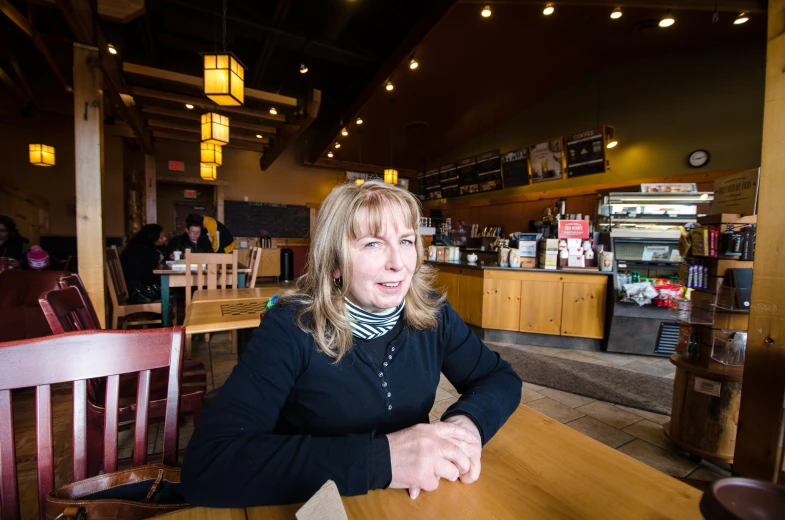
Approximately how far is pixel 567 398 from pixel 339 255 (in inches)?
116

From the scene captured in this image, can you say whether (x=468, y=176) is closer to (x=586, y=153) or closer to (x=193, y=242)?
(x=586, y=153)

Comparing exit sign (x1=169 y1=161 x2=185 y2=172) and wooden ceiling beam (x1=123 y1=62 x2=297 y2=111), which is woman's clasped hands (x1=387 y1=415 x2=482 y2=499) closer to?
wooden ceiling beam (x1=123 y1=62 x2=297 y2=111)

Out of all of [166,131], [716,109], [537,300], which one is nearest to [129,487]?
[537,300]

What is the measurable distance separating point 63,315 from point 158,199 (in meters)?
10.2

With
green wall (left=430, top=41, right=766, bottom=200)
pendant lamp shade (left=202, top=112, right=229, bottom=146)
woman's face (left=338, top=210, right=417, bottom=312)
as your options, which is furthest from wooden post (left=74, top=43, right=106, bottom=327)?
green wall (left=430, top=41, right=766, bottom=200)

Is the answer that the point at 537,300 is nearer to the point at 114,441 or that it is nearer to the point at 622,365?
the point at 622,365

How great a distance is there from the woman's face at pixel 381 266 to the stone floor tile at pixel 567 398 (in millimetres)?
2684

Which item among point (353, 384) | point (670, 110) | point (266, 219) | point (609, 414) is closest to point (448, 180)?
point (670, 110)

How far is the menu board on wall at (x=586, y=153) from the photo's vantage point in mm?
5691

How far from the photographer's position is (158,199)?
9.87 meters

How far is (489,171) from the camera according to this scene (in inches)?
305

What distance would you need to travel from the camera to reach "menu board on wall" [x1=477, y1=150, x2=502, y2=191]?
7.55 meters

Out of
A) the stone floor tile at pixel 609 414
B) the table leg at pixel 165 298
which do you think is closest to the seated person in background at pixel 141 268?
the table leg at pixel 165 298

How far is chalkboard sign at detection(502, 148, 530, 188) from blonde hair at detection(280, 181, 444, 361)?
261 inches
